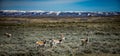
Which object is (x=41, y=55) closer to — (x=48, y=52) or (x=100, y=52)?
(x=48, y=52)

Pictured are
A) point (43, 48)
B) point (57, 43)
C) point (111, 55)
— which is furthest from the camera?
point (57, 43)

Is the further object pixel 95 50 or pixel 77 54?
pixel 95 50

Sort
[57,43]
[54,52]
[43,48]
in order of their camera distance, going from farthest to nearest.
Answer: [57,43]
[43,48]
[54,52]

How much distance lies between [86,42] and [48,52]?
2809 millimetres

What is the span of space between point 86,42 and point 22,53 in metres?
3.69

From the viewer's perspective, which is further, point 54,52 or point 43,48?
point 43,48

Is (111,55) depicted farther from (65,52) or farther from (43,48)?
(43,48)

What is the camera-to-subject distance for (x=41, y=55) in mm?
8852

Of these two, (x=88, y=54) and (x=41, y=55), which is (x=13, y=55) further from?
(x=88, y=54)

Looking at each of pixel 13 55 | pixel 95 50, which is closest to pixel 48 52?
pixel 13 55

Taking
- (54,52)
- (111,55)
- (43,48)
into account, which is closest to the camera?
(111,55)

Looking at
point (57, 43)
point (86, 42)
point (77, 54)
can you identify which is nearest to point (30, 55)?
point (77, 54)

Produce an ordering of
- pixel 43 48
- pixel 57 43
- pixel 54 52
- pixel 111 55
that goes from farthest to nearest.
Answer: pixel 57 43 → pixel 43 48 → pixel 54 52 → pixel 111 55

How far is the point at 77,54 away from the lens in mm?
9016
